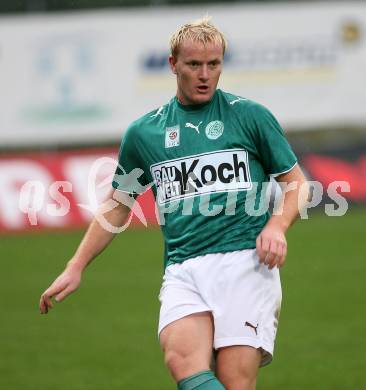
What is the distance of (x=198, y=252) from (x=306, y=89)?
14.9m

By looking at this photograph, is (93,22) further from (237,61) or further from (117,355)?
(117,355)

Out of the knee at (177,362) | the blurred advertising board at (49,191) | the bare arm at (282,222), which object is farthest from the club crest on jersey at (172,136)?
the blurred advertising board at (49,191)

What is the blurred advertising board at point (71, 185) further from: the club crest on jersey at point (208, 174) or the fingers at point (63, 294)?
the club crest on jersey at point (208, 174)

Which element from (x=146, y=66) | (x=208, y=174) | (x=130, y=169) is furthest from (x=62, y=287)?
(x=146, y=66)

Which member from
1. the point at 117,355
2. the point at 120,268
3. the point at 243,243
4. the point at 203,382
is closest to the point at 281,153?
the point at 243,243

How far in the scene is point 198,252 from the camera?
191 inches

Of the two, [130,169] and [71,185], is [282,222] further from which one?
[71,185]

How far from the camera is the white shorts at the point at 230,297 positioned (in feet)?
15.4

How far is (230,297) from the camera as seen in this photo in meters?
4.73

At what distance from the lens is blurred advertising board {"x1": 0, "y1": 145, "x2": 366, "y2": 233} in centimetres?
1662

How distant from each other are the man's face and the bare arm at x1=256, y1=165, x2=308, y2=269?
55 cm

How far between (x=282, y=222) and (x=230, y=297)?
422mm

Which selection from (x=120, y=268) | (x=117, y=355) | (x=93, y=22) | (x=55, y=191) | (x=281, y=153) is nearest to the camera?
(x=281, y=153)

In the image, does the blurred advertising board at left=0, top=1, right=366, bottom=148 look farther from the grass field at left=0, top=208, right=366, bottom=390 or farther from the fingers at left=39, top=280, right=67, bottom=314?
the fingers at left=39, top=280, right=67, bottom=314
